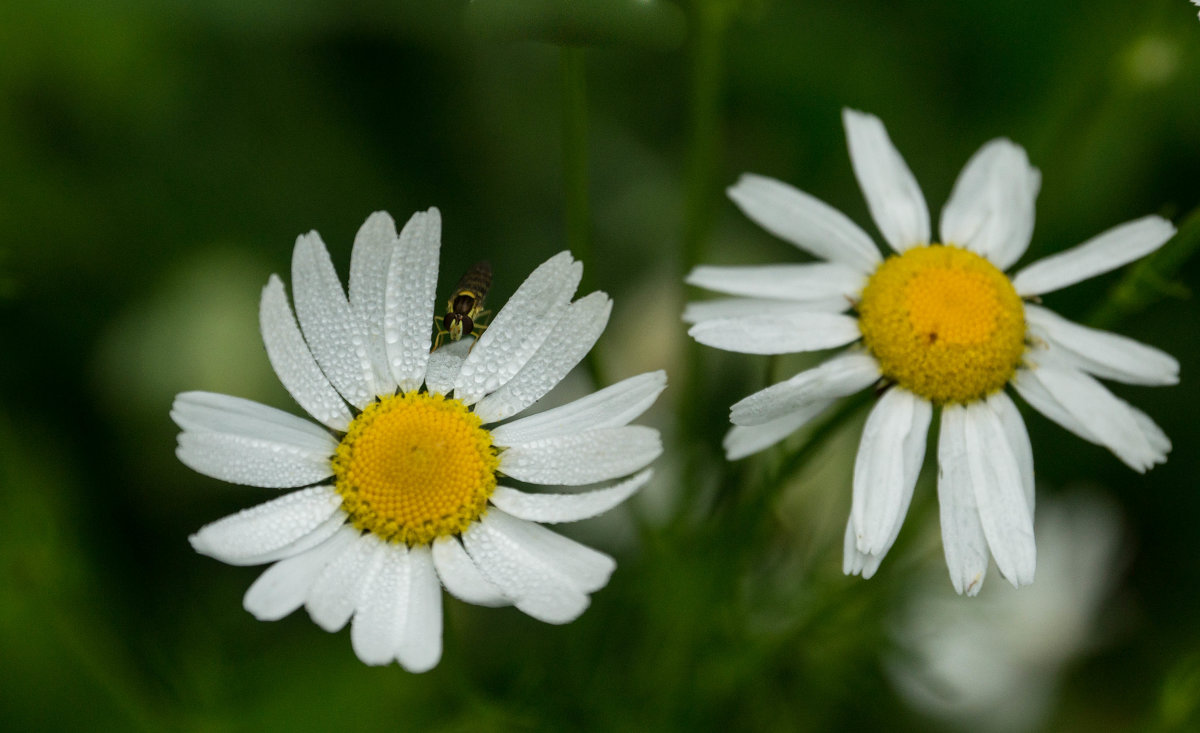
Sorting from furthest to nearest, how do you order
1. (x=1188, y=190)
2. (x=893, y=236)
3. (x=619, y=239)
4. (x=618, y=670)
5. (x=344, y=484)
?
(x=619, y=239), (x=1188, y=190), (x=618, y=670), (x=893, y=236), (x=344, y=484)

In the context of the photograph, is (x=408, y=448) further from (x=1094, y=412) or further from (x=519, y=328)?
(x=1094, y=412)

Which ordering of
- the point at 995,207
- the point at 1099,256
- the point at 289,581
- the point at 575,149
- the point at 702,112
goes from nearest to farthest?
the point at 289,581 < the point at 575,149 < the point at 1099,256 < the point at 995,207 < the point at 702,112

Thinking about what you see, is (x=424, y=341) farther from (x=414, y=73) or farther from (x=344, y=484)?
(x=414, y=73)

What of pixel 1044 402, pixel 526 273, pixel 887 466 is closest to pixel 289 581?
pixel 887 466

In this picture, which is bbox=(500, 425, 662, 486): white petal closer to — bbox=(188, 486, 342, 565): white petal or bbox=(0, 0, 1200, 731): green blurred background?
bbox=(188, 486, 342, 565): white petal

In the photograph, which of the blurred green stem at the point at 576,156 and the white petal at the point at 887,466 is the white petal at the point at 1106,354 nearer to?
the white petal at the point at 887,466

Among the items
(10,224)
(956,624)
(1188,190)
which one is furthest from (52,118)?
(1188,190)

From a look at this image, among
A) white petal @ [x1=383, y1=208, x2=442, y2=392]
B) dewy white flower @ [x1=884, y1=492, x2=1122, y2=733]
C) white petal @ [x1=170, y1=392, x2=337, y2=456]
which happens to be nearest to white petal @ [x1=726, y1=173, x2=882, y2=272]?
white petal @ [x1=383, y1=208, x2=442, y2=392]
